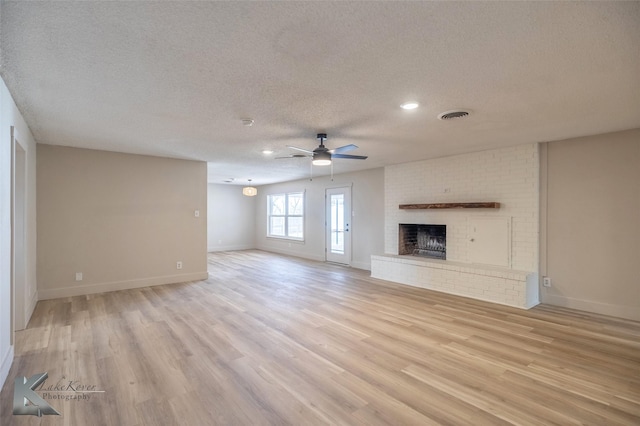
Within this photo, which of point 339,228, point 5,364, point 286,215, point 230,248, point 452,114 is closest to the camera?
point 5,364

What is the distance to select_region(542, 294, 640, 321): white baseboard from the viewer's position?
13.0ft

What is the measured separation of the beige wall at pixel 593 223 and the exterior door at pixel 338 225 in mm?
4254

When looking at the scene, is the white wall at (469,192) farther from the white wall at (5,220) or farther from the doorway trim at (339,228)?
the white wall at (5,220)

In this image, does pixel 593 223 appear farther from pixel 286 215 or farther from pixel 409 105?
pixel 286 215

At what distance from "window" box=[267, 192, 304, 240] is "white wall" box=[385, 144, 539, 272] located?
11.9ft

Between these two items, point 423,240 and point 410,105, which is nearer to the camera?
point 410,105

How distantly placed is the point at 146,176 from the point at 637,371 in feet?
23.0

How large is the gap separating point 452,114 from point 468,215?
2.69 m

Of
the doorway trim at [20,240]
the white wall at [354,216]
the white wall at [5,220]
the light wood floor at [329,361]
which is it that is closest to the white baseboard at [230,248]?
the white wall at [354,216]

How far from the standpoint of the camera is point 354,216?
25.7 ft

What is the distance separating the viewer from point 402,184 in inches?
259

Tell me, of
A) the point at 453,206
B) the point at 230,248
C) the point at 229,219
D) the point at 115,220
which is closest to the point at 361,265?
the point at 453,206

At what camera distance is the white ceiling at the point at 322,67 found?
5.63ft

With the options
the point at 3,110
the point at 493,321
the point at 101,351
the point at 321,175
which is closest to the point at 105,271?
the point at 101,351
